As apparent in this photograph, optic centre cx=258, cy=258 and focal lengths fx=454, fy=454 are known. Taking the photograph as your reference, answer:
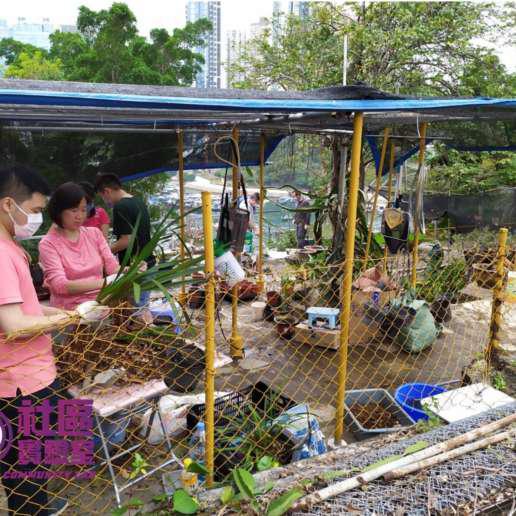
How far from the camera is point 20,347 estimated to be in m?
1.87

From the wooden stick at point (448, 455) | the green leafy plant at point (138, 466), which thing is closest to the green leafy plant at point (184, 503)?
the green leafy plant at point (138, 466)

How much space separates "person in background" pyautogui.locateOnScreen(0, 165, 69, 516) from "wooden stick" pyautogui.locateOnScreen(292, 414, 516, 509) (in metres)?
1.22

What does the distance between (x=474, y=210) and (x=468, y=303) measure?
4619 millimetres

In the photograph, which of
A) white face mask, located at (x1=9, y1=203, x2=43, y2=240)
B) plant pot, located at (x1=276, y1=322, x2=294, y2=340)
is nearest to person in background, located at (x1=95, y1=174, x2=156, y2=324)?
white face mask, located at (x1=9, y1=203, x2=43, y2=240)

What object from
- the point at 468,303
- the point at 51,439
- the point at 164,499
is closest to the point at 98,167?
the point at 51,439

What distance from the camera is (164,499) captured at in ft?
6.80

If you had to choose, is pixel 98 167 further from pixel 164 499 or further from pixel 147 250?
pixel 164 499

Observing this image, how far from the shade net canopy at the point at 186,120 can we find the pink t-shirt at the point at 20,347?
75 cm

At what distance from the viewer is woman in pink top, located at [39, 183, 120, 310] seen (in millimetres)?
2715

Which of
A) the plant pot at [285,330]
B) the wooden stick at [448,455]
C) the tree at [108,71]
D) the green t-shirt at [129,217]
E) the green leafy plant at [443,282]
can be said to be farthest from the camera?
the green leafy plant at [443,282]

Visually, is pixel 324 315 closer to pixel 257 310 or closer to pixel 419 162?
pixel 257 310

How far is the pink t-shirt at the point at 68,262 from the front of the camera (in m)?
2.72

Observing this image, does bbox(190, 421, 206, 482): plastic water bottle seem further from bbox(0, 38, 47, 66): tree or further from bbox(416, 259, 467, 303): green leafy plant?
bbox(0, 38, 47, 66): tree

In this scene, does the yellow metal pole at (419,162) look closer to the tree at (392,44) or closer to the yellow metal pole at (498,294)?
the yellow metal pole at (498,294)
